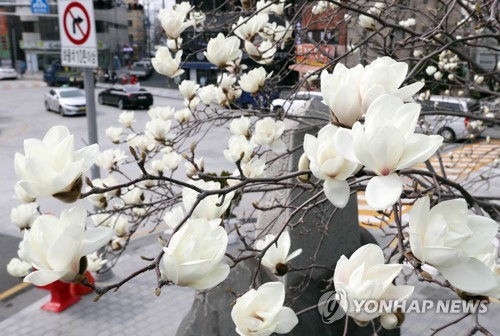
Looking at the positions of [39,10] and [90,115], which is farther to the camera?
[39,10]

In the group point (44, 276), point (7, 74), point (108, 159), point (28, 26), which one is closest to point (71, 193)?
point (44, 276)

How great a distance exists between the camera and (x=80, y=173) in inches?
40.1

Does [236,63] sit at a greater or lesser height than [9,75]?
greater

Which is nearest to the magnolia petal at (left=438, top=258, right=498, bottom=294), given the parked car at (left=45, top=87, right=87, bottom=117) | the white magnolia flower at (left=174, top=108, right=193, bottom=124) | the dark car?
the white magnolia flower at (left=174, top=108, right=193, bottom=124)

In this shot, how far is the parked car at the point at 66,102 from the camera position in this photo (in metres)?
18.1

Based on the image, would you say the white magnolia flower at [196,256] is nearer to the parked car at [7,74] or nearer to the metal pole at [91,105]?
the metal pole at [91,105]

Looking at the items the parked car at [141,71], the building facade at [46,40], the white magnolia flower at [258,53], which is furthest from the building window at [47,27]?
the white magnolia flower at [258,53]

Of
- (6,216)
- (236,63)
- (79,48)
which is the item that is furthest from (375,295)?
(6,216)

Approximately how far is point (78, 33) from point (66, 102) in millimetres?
14677

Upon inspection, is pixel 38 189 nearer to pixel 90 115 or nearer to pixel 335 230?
pixel 335 230

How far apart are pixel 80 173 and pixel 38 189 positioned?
0.29ft

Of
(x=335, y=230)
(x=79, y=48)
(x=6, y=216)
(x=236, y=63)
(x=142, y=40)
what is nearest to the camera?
(x=236, y=63)

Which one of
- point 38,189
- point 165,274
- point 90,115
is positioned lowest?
point 90,115

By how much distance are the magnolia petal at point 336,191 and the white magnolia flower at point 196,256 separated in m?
0.23
